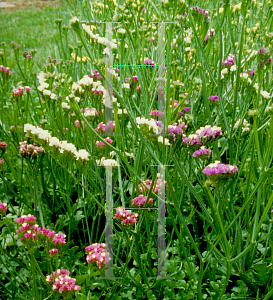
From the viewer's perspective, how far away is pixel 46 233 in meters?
0.98

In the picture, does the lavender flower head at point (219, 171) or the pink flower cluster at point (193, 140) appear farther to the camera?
the pink flower cluster at point (193, 140)

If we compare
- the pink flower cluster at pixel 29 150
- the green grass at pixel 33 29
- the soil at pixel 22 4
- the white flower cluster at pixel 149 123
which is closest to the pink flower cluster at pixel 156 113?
the white flower cluster at pixel 149 123

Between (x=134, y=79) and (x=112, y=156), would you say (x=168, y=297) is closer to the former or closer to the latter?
(x=112, y=156)

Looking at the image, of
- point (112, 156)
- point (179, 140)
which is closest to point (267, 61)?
point (179, 140)

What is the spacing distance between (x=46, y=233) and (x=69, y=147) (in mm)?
311

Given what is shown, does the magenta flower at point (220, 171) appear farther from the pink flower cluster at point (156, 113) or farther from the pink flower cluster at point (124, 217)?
the pink flower cluster at point (156, 113)

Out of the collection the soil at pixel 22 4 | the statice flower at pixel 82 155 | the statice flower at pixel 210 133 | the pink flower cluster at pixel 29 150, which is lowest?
the pink flower cluster at pixel 29 150

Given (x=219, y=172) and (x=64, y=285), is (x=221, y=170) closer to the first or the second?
(x=219, y=172)

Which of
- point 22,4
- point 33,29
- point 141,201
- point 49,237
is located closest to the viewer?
point 49,237

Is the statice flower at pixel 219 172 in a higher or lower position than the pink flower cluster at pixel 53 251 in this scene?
higher

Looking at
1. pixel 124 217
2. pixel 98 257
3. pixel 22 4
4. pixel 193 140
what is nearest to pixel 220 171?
pixel 193 140

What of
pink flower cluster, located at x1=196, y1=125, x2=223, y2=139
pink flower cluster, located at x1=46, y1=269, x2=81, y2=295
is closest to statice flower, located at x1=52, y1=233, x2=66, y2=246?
pink flower cluster, located at x1=46, y1=269, x2=81, y2=295

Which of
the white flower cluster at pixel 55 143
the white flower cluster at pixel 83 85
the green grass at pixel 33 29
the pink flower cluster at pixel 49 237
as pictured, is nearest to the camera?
the pink flower cluster at pixel 49 237

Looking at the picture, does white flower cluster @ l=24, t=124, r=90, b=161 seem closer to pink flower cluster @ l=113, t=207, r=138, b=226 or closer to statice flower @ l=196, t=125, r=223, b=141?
pink flower cluster @ l=113, t=207, r=138, b=226
